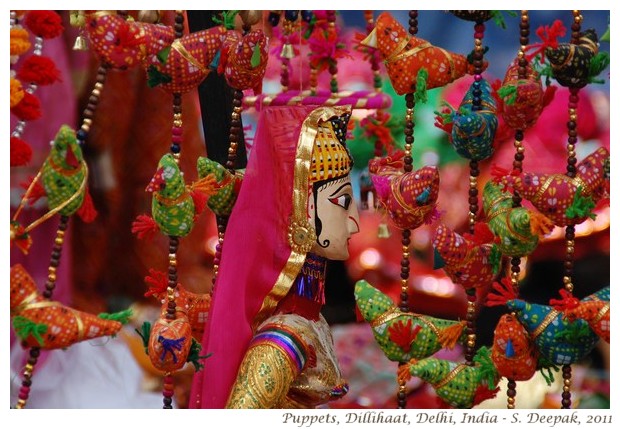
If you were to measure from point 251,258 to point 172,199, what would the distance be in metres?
0.22

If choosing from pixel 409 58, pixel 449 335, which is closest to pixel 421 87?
pixel 409 58

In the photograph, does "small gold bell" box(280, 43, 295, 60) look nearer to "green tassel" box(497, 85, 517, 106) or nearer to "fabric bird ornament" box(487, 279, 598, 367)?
"green tassel" box(497, 85, 517, 106)

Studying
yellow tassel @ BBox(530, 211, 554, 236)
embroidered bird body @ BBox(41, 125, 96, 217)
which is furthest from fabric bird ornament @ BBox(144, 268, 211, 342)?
yellow tassel @ BBox(530, 211, 554, 236)

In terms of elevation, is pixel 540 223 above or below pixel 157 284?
above

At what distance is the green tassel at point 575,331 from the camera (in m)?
2.37

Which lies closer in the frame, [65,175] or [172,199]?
[65,175]

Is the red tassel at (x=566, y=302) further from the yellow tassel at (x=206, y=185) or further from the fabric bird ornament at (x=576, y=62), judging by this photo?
the yellow tassel at (x=206, y=185)

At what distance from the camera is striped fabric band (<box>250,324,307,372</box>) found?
2.39 metres

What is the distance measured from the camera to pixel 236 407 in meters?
2.33

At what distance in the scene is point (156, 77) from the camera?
242 cm

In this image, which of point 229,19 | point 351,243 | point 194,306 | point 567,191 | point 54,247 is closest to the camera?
point 54,247

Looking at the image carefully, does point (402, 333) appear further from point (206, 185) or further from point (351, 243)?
point (351, 243)

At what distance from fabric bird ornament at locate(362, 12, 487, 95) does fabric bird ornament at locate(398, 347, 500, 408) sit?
57cm

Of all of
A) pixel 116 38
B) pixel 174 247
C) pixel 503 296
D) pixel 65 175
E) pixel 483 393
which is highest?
pixel 116 38
